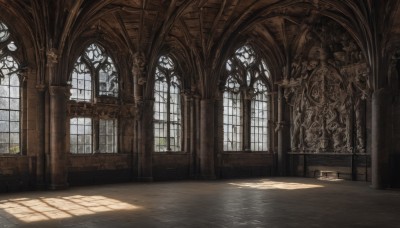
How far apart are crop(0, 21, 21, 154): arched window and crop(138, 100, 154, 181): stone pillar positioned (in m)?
5.48

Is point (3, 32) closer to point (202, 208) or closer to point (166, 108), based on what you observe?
point (166, 108)

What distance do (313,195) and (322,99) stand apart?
9110 mm

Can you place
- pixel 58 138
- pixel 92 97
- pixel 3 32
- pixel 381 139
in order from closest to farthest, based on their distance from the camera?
pixel 58 138
pixel 381 139
pixel 3 32
pixel 92 97

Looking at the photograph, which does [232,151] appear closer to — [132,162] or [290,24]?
[132,162]

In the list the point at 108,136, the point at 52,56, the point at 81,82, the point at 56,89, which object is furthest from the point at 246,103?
the point at 52,56

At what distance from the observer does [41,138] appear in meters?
17.8

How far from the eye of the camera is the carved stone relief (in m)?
21.4

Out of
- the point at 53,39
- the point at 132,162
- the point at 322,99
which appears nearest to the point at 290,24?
the point at 322,99

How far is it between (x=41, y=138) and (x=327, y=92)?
14.3 meters

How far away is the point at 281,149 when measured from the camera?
2514cm

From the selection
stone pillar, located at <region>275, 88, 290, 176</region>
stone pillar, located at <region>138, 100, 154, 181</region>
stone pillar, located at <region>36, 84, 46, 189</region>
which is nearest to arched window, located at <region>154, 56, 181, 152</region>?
stone pillar, located at <region>138, 100, 154, 181</region>

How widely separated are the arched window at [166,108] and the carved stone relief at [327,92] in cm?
643

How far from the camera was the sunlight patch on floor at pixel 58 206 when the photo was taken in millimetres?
10789

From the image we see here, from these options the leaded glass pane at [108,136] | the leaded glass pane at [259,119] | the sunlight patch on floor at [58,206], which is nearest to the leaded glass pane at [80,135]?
the leaded glass pane at [108,136]
